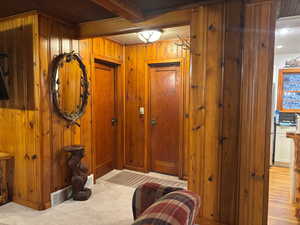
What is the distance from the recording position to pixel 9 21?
2746 mm

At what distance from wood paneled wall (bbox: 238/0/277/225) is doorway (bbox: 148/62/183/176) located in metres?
1.86

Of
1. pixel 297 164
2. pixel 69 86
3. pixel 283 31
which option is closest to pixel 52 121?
pixel 69 86

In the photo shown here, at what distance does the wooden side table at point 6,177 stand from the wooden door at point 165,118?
229 centimetres

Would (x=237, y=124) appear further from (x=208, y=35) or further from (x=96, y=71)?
(x=96, y=71)

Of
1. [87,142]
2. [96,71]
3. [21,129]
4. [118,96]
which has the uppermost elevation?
[96,71]

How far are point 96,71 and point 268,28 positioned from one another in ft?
8.74

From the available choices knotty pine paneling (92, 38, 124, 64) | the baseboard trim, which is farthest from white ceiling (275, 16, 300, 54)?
the baseboard trim

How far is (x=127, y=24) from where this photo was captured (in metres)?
2.54

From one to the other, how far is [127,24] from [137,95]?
1.68 meters

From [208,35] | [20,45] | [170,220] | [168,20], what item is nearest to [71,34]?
[20,45]

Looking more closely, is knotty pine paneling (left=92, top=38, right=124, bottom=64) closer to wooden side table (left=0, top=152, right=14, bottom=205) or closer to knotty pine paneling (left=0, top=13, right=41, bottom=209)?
knotty pine paneling (left=0, top=13, right=41, bottom=209)

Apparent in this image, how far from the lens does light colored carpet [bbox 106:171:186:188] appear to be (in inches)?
140

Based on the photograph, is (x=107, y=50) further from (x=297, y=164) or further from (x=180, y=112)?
(x=297, y=164)

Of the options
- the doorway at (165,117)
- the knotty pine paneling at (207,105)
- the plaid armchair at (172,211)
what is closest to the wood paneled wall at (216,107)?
the knotty pine paneling at (207,105)
